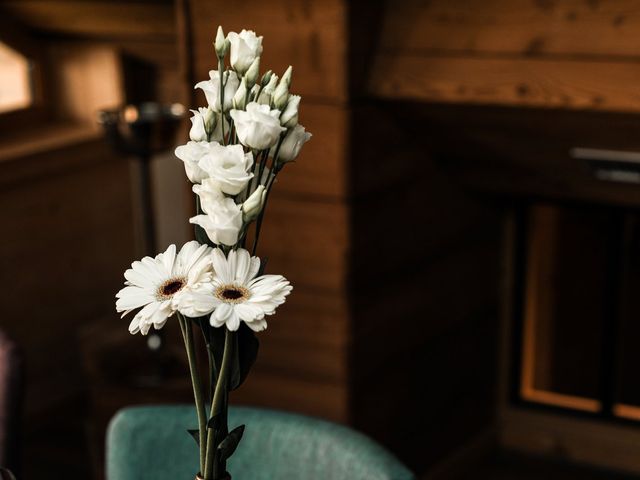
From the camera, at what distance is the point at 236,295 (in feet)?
3.39

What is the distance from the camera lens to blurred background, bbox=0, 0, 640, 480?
2342 millimetres

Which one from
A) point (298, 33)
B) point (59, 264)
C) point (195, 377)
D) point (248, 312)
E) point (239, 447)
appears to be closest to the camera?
point (248, 312)

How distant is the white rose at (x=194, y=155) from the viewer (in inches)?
40.9

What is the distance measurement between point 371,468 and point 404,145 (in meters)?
1.32

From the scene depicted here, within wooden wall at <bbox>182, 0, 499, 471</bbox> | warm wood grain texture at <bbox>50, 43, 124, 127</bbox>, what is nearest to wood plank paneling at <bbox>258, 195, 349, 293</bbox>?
wooden wall at <bbox>182, 0, 499, 471</bbox>

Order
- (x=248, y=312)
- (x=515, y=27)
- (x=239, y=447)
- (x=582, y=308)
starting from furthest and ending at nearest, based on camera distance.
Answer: (x=582, y=308) < (x=515, y=27) < (x=239, y=447) < (x=248, y=312)

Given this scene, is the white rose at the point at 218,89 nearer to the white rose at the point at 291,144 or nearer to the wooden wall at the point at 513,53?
the white rose at the point at 291,144

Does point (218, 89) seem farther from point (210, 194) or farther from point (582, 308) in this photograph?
point (582, 308)

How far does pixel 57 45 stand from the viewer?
12.1 feet

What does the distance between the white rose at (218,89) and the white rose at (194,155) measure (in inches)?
2.0

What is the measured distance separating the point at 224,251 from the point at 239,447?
65 centimetres

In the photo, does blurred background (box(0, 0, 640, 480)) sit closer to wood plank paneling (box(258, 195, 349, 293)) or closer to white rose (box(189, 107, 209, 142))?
wood plank paneling (box(258, 195, 349, 293))

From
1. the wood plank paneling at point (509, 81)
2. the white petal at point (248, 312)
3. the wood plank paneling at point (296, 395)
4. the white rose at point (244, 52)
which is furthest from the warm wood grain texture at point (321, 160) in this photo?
the white petal at point (248, 312)

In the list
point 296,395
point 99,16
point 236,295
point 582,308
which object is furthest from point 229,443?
point 99,16
